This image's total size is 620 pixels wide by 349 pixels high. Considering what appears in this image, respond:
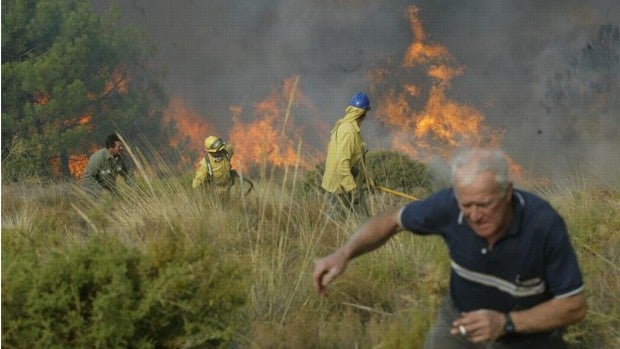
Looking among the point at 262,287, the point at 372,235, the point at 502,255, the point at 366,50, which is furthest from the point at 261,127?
the point at 502,255

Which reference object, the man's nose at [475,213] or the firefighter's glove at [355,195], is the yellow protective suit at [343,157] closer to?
the firefighter's glove at [355,195]

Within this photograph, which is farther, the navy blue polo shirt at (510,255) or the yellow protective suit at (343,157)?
the yellow protective suit at (343,157)

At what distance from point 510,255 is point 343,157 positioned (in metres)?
5.05

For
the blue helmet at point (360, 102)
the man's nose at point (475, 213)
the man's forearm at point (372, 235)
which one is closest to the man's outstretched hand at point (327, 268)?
the man's forearm at point (372, 235)

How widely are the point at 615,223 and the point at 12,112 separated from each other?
16.5 metres

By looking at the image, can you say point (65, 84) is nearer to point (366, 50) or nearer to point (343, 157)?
point (343, 157)

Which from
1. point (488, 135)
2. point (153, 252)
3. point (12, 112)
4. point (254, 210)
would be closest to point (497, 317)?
point (153, 252)

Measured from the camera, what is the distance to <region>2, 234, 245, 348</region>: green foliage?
3.88 m

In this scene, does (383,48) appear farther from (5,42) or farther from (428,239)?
(428,239)

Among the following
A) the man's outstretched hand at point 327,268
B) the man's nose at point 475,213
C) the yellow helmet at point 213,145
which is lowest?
the man's outstretched hand at point 327,268

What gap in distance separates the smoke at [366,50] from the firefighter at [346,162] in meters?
23.7

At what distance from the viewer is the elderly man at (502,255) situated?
10.6ft

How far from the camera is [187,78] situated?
3319cm

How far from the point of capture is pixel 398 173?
14.4 meters
